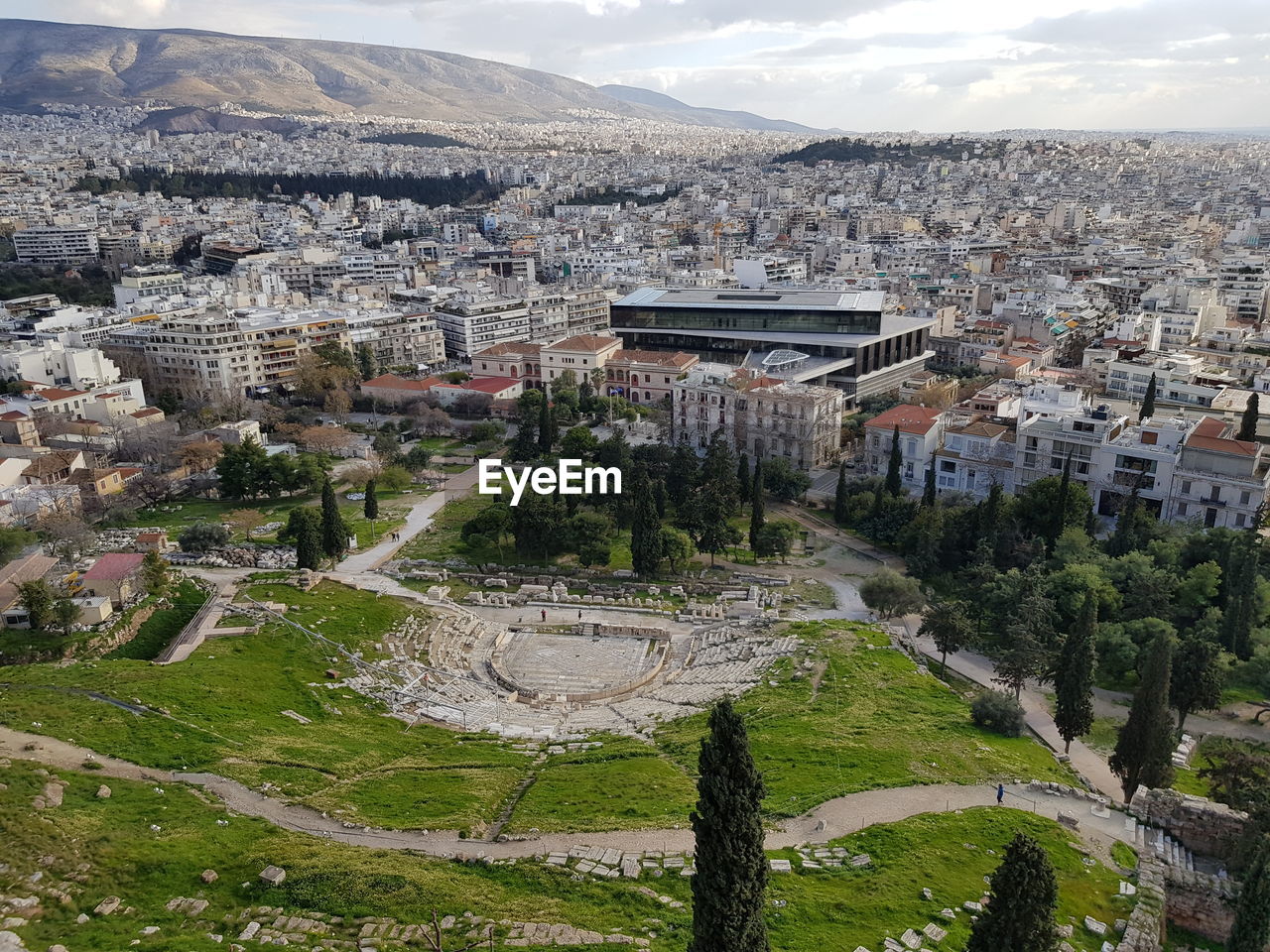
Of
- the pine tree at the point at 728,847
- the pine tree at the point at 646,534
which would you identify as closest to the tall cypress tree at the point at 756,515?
the pine tree at the point at 646,534

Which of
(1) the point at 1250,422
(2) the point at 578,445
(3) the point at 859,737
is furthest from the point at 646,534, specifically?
(1) the point at 1250,422

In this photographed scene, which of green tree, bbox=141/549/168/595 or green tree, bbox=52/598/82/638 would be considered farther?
green tree, bbox=141/549/168/595

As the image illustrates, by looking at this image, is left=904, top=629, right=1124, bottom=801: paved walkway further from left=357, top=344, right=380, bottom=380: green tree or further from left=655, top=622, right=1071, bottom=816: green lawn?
left=357, top=344, right=380, bottom=380: green tree

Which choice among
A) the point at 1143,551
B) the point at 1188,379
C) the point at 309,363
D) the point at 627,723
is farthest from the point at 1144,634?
the point at 309,363

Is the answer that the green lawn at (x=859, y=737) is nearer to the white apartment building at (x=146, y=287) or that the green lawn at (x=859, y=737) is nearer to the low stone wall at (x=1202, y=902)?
the low stone wall at (x=1202, y=902)

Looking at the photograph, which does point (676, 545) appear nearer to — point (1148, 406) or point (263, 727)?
point (263, 727)

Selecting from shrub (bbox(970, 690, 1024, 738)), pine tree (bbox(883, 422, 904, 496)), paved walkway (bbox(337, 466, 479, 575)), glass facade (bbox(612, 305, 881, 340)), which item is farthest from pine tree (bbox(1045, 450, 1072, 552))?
glass facade (bbox(612, 305, 881, 340))
